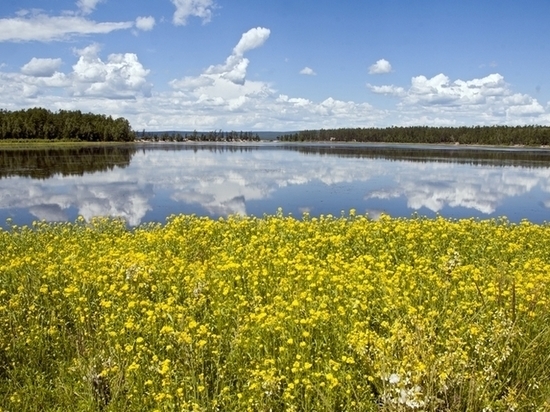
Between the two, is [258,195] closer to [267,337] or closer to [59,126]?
[267,337]

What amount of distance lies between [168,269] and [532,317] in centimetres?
564

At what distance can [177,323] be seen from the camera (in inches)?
253

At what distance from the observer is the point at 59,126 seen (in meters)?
159

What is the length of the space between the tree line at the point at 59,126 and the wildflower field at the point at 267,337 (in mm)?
159466

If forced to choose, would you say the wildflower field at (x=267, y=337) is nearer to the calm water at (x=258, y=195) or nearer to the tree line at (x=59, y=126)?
the calm water at (x=258, y=195)

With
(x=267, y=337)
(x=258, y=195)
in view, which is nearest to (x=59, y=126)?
(x=258, y=195)

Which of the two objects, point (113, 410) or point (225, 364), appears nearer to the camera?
point (113, 410)

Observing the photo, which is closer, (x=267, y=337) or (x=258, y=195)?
(x=267, y=337)

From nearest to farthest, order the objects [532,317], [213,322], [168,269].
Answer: [532,317] → [213,322] → [168,269]

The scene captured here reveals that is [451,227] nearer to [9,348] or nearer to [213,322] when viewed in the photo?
[213,322]

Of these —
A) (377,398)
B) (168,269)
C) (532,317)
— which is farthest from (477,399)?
(168,269)

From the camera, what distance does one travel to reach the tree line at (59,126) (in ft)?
486

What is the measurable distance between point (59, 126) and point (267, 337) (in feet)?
562

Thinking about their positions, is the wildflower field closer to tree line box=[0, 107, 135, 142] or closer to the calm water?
the calm water
